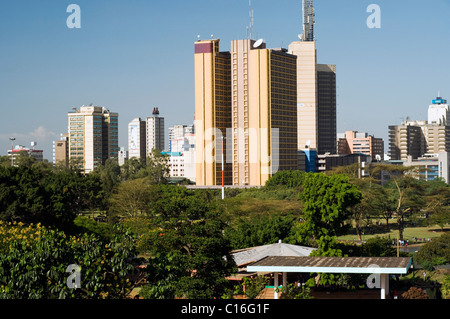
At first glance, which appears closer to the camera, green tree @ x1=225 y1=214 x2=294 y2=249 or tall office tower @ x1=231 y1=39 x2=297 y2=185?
green tree @ x1=225 y1=214 x2=294 y2=249

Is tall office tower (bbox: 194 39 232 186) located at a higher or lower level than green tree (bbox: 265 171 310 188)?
higher

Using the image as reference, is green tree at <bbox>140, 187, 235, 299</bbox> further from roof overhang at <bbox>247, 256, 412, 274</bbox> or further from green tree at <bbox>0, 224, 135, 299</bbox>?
roof overhang at <bbox>247, 256, 412, 274</bbox>

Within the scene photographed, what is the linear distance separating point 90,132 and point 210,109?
62062 millimetres

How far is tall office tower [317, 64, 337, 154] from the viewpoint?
15788 centimetres

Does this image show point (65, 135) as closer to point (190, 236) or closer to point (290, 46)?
point (290, 46)

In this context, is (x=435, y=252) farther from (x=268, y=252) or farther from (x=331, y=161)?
(x=331, y=161)

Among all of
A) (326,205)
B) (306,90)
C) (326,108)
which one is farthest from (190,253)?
(326,108)

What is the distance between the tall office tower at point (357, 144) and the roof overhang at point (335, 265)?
6459 inches

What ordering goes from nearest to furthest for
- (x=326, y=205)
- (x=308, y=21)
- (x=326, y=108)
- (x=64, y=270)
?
(x=64, y=270), (x=326, y=205), (x=308, y=21), (x=326, y=108)

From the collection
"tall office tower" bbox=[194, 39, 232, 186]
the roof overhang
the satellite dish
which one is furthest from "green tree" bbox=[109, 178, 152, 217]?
the satellite dish

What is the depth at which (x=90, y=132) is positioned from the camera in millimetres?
151375

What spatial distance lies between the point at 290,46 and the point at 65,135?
80.4 meters

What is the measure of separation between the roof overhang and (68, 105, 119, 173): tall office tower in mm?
131903

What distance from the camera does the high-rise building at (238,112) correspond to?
3834 inches
